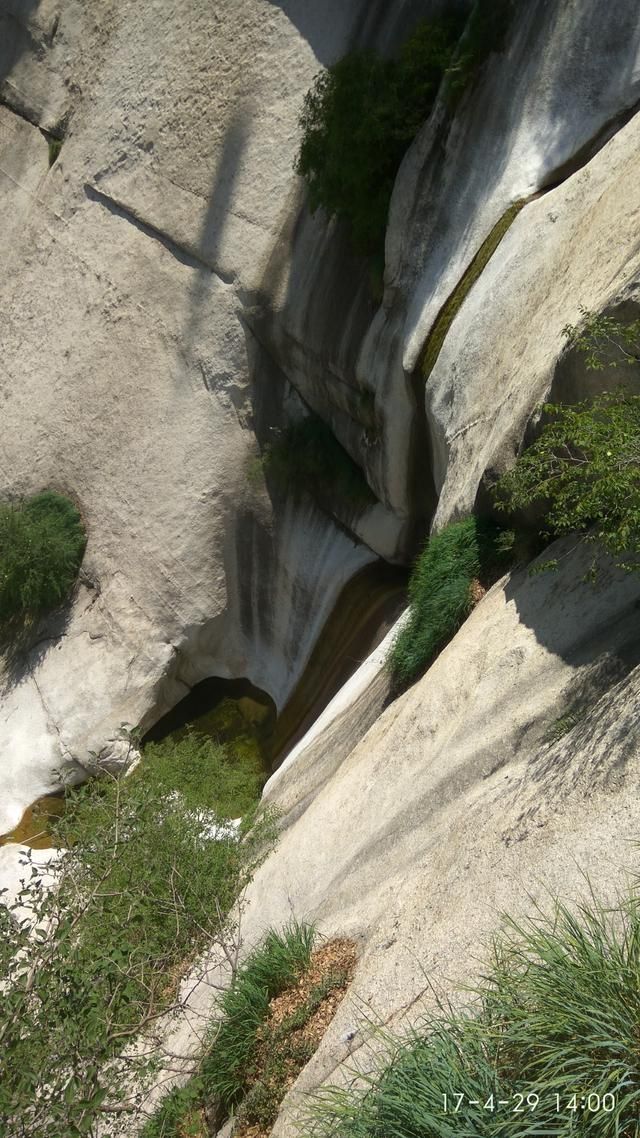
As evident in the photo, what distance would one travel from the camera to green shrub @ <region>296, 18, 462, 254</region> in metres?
8.32

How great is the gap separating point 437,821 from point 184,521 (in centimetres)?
695

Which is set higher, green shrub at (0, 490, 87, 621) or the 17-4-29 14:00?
green shrub at (0, 490, 87, 621)

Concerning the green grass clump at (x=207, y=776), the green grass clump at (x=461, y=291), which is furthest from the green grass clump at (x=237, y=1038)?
the green grass clump at (x=461, y=291)

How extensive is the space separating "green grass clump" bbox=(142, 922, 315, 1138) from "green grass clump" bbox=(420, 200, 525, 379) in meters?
4.82

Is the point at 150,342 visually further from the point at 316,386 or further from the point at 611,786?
the point at 611,786

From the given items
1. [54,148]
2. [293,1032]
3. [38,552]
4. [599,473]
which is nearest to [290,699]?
[38,552]

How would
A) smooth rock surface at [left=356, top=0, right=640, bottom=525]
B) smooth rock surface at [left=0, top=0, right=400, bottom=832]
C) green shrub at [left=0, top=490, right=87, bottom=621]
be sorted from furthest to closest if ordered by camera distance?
green shrub at [left=0, top=490, right=87, bottom=621] → smooth rock surface at [left=0, top=0, right=400, bottom=832] → smooth rock surface at [left=356, top=0, right=640, bottom=525]

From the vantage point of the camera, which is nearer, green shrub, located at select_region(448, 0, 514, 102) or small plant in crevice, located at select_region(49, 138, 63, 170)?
green shrub, located at select_region(448, 0, 514, 102)

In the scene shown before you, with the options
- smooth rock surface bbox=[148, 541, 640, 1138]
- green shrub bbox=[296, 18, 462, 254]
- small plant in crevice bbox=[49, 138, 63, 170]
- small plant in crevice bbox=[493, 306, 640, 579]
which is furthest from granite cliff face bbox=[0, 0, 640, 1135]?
green shrub bbox=[296, 18, 462, 254]

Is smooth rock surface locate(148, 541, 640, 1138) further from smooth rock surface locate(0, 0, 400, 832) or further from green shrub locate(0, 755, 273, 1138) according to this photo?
smooth rock surface locate(0, 0, 400, 832)

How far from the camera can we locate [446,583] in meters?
7.04

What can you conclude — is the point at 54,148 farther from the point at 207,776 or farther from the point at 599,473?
A: the point at 599,473

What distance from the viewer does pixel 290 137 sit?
1038cm

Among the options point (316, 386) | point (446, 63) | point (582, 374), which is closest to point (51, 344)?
point (316, 386)
